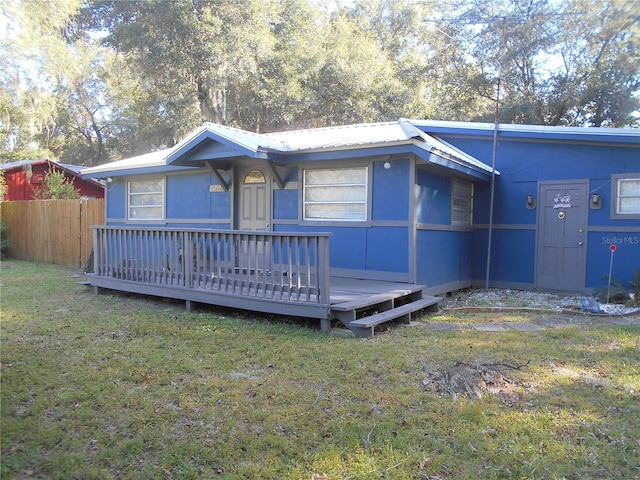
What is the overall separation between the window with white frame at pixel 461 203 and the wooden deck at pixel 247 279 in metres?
2.53

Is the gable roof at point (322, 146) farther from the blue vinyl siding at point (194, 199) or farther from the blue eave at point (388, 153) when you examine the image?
the blue vinyl siding at point (194, 199)

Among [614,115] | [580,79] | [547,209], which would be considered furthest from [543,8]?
[547,209]

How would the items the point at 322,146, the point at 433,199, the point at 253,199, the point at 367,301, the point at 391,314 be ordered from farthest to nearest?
the point at 253,199, the point at 433,199, the point at 322,146, the point at 391,314, the point at 367,301

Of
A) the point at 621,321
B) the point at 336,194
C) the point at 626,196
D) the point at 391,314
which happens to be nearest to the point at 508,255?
the point at 626,196

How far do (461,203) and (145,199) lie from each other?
7.46 meters

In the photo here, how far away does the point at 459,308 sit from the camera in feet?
24.2

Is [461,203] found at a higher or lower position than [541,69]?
lower

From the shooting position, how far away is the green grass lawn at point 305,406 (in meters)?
2.72

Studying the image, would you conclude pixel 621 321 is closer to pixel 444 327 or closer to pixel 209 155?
pixel 444 327

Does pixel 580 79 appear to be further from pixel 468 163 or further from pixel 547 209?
pixel 468 163

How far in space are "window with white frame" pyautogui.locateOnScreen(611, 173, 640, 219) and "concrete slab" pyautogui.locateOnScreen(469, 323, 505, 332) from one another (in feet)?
13.7

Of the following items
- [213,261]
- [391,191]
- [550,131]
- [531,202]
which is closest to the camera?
[213,261]

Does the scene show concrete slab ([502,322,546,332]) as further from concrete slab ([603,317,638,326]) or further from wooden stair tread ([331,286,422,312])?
wooden stair tread ([331,286,422,312])

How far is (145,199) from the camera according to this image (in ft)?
38.2
